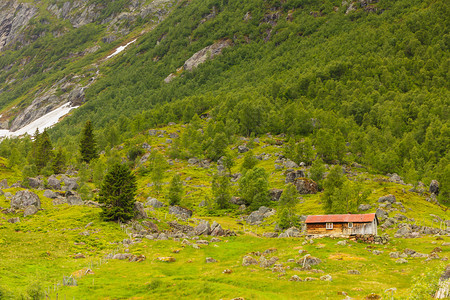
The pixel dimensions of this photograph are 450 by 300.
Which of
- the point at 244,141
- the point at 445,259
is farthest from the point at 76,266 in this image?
the point at 244,141

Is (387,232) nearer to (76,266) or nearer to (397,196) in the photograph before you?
(397,196)

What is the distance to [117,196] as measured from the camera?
9050cm

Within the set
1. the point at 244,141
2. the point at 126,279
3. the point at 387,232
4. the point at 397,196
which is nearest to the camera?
the point at 126,279

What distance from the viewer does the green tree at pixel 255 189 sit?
12119cm

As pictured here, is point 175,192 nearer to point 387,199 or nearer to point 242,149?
point 387,199

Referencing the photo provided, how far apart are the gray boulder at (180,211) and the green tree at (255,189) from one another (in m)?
19.2

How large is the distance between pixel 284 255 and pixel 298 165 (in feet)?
272

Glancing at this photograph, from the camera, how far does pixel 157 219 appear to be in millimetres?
99125

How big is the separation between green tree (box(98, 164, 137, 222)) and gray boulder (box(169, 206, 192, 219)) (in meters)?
20.7

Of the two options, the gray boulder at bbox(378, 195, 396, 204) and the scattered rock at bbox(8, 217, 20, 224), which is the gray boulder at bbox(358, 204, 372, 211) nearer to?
the gray boulder at bbox(378, 195, 396, 204)

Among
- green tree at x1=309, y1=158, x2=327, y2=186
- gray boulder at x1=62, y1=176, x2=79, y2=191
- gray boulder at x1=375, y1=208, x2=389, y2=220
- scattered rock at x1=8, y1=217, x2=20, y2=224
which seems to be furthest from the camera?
gray boulder at x1=62, y1=176, x2=79, y2=191

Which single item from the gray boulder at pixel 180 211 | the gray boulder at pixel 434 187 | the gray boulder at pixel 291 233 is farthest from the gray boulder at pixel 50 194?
the gray boulder at pixel 434 187

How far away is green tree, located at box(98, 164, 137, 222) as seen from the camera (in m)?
89.9

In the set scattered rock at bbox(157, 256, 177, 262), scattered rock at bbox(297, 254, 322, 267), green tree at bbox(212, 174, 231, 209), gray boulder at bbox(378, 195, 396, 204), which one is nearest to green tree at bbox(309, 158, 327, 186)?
gray boulder at bbox(378, 195, 396, 204)
